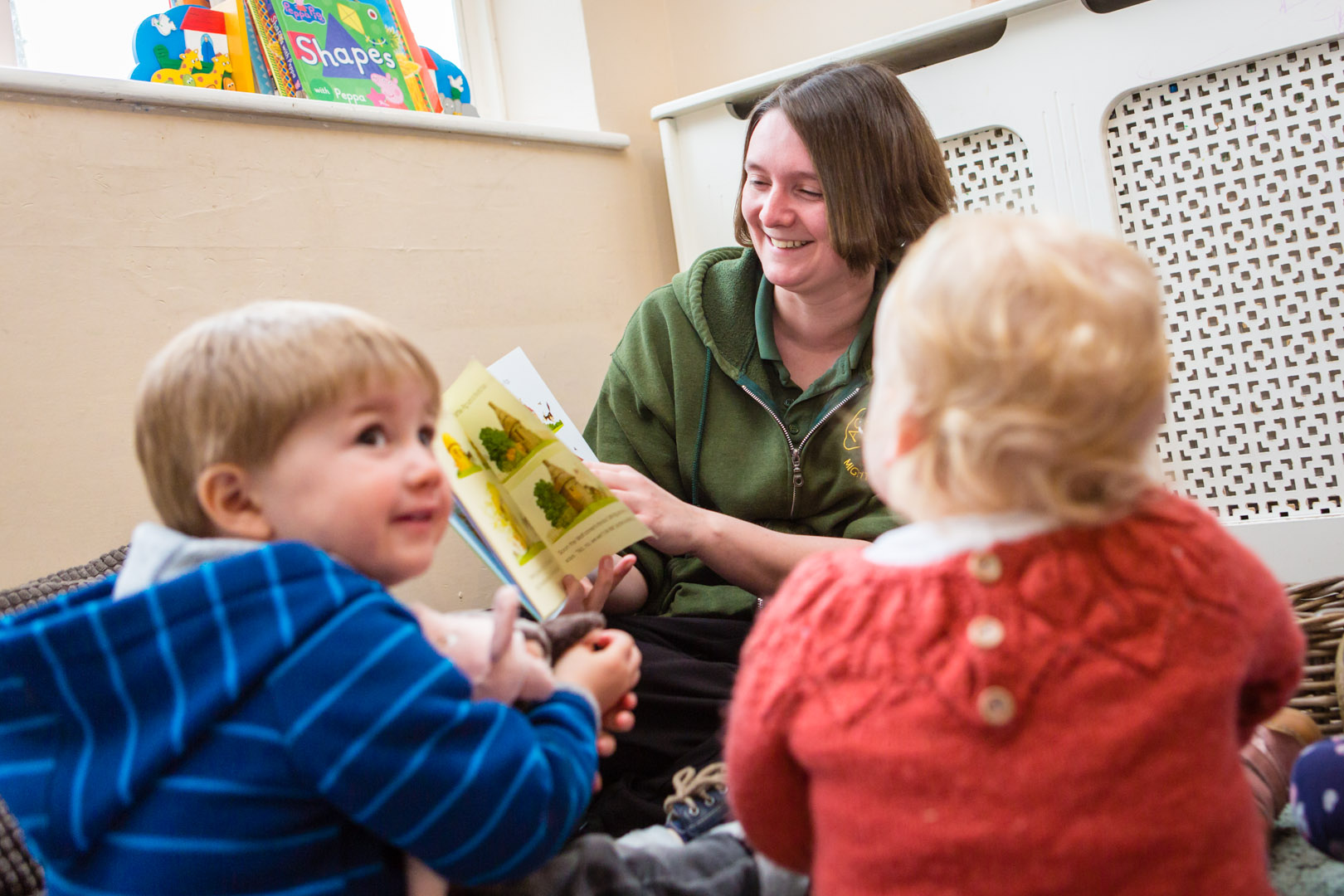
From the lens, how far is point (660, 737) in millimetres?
1142

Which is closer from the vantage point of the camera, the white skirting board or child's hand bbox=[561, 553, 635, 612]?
child's hand bbox=[561, 553, 635, 612]

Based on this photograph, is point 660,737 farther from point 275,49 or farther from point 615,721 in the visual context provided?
point 275,49

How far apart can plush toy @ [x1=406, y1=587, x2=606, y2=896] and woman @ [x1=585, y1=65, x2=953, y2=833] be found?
0.50 metres

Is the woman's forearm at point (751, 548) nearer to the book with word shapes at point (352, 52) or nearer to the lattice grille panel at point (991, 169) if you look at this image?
the lattice grille panel at point (991, 169)

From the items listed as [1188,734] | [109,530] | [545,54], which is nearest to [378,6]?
[545,54]

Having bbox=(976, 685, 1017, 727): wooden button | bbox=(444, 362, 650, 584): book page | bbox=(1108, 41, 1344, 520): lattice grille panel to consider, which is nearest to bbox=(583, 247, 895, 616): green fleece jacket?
bbox=(444, 362, 650, 584): book page

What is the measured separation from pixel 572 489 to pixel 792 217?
56 cm

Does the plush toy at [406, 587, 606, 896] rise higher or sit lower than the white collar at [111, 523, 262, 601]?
lower

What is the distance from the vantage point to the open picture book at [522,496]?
1.07m

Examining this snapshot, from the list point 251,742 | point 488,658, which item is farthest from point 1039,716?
point 251,742

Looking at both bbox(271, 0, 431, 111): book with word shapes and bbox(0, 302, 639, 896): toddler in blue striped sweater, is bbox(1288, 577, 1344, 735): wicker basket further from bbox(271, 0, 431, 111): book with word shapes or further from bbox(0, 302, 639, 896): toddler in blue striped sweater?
bbox(271, 0, 431, 111): book with word shapes

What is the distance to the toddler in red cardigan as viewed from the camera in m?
0.61

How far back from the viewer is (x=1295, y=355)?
59.9 inches

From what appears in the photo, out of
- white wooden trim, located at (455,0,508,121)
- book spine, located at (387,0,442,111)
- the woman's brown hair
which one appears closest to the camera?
the woman's brown hair
